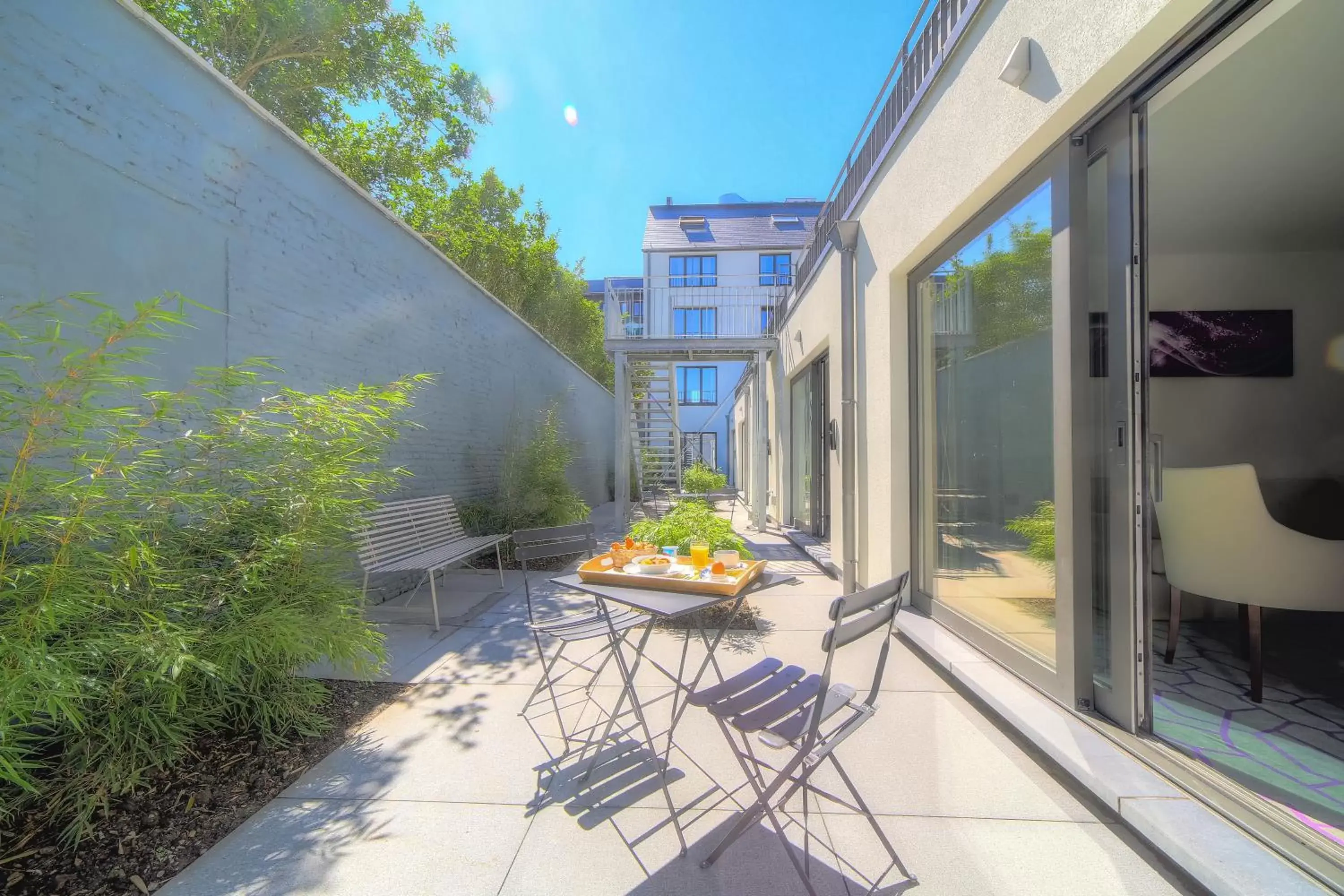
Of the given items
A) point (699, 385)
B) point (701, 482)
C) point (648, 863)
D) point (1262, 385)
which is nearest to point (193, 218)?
point (648, 863)

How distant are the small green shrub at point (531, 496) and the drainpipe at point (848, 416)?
298 cm

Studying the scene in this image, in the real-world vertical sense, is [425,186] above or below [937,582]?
above

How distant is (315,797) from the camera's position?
194 centimetres

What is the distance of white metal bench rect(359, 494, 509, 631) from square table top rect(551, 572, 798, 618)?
180cm

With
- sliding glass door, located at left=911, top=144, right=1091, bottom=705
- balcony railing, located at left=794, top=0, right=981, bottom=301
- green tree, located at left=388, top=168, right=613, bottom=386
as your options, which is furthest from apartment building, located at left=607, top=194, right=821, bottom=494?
sliding glass door, located at left=911, top=144, right=1091, bottom=705

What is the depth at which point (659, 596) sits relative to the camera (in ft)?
6.93

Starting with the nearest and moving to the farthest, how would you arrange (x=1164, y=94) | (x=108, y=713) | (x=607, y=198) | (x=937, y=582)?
(x=108, y=713) → (x=1164, y=94) → (x=937, y=582) → (x=607, y=198)

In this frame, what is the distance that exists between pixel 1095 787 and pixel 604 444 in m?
12.9

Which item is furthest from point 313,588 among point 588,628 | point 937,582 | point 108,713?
point 937,582

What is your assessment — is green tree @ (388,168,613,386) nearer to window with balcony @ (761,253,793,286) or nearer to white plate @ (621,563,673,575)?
window with balcony @ (761,253,793,286)

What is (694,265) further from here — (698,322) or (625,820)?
(625,820)

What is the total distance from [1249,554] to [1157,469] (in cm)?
92

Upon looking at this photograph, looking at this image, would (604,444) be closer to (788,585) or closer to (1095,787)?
(788,585)

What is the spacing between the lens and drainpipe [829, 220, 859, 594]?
436 centimetres
